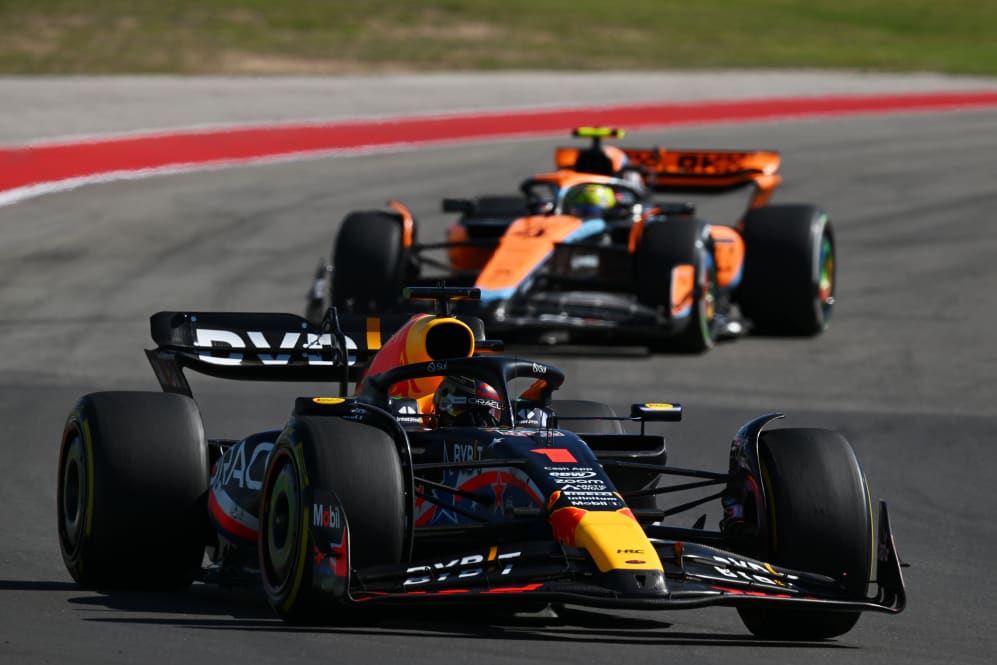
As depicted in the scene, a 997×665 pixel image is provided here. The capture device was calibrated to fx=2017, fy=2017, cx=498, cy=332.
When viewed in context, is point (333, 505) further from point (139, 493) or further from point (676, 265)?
point (676, 265)

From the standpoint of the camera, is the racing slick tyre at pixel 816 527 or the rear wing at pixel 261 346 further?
the rear wing at pixel 261 346

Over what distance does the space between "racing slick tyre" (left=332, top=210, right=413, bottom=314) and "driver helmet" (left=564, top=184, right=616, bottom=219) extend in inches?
67.8

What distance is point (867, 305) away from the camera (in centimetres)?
2078

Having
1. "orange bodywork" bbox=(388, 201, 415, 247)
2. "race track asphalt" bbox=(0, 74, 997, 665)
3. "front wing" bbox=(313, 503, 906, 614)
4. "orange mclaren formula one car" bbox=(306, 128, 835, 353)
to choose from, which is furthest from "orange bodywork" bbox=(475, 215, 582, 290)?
"front wing" bbox=(313, 503, 906, 614)

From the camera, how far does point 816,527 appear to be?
7977 millimetres

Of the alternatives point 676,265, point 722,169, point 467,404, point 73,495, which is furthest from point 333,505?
point 722,169

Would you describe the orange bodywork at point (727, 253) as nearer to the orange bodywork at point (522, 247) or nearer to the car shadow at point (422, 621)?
the orange bodywork at point (522, 247)

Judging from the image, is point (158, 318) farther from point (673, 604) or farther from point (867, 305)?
point (867, 305)

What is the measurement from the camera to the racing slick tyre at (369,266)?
17859mm

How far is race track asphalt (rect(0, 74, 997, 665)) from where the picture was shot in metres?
7.73

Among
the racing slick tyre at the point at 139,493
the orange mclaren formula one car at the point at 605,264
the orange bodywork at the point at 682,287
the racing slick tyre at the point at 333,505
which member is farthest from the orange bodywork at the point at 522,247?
the racing slick tyre at the point at 333,505

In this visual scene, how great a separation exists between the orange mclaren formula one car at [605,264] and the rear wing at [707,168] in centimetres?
30

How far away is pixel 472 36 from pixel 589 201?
29.9 meters

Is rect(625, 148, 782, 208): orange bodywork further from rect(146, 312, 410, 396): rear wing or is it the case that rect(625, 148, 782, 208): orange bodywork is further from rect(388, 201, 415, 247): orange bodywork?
rect(146, 312, 410, 396): rear wing
